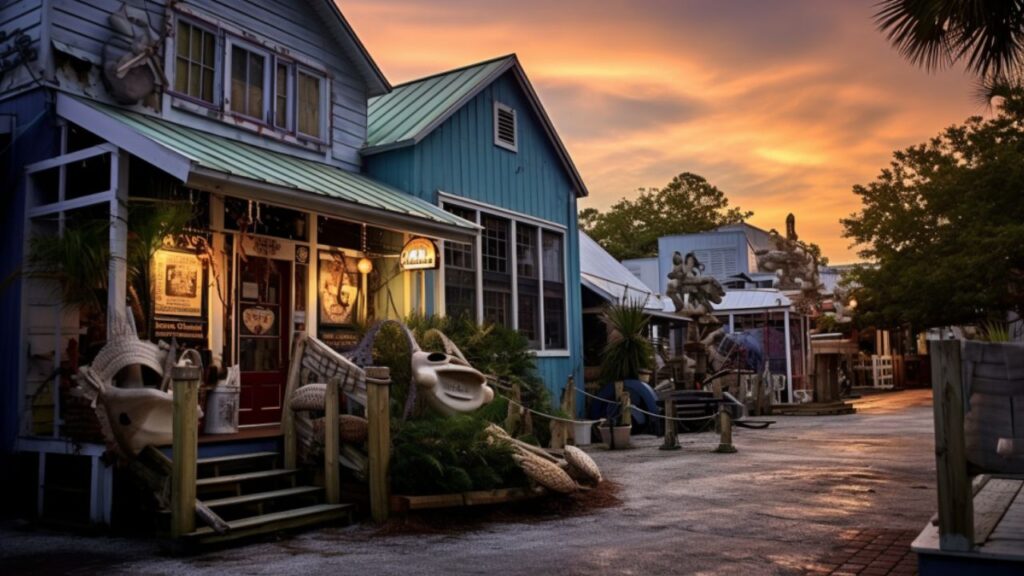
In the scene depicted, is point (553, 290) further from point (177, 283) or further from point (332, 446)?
point (332, 446)

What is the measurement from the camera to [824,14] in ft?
45.9

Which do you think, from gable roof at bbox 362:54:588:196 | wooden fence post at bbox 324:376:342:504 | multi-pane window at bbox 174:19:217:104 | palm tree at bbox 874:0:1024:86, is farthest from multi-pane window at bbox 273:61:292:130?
palm tree at bbox 874:0:1024:86

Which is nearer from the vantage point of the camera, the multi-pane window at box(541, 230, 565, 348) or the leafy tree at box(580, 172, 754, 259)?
the multi-pane window at box(541, 230, 565, 348)

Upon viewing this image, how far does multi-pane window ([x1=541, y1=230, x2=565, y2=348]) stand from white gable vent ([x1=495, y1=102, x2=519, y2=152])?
1940 millimetres

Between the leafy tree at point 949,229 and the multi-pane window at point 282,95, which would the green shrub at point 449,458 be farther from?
the leafy tree at point 949,229

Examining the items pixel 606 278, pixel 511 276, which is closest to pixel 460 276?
pixel 511 276

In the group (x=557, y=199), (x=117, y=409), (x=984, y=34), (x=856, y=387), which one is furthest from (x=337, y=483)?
(x=856, y=387)

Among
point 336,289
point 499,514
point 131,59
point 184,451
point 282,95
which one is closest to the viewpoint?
point 184,451

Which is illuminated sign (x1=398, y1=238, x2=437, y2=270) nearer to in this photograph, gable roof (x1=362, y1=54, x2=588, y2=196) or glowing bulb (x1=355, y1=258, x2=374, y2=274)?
glowing bulb (x1=355, y1=258, x2=374, y2=274)

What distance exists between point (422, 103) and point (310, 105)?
2664 millimetres

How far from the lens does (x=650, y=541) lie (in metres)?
7.25

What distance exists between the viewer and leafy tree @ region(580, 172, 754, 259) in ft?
182

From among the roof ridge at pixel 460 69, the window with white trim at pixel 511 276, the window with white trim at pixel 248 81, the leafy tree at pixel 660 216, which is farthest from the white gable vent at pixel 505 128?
the leafy tree at pixel 660 216

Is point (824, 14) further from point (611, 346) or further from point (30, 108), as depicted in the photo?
point (30, 108)
